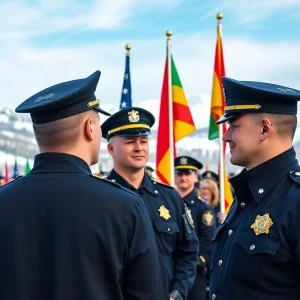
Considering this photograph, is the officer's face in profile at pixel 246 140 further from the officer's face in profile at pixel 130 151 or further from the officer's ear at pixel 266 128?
the officer's face in profile at pixel 130 151

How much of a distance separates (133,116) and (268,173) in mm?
2431

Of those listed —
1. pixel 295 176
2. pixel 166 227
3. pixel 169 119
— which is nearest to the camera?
pixel 295 176

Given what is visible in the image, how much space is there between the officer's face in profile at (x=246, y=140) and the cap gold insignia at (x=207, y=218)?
3977 mm

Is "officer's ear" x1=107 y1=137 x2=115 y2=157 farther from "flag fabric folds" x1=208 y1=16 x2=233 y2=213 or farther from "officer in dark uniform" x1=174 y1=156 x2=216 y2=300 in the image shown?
"flag fabric folds" x1=208 y1=16 x2=233 y2=213

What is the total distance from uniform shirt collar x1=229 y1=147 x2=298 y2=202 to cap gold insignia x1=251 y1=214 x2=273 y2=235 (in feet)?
0.39

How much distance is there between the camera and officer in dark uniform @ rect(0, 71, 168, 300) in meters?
2.34

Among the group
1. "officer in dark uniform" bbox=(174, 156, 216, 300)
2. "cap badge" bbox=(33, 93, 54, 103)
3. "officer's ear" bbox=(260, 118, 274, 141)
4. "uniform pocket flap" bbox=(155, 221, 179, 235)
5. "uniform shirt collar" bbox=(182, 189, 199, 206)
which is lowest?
"officer in dark uniform" bbox=(174, 156, 216, 300)

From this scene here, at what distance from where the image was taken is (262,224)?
281 cm

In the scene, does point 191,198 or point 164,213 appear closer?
point 164,213

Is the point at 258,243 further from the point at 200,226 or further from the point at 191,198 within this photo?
the point at 191,198

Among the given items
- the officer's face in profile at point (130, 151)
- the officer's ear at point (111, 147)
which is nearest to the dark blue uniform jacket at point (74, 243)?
the officer's face in profile at point (130, 151)

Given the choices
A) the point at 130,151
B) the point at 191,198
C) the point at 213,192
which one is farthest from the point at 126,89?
the point at 130,151

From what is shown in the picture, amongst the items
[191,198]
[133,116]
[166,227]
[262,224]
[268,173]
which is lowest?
[191,198]

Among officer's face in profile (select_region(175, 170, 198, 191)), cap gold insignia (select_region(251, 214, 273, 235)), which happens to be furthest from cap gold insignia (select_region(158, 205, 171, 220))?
officer's face in profile (select_region(175, 170, 198, 191))
